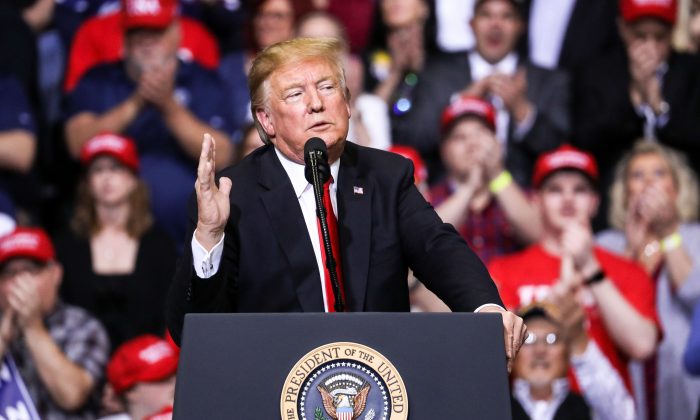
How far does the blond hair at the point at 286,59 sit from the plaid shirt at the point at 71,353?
259cm

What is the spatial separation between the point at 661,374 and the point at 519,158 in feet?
4.65

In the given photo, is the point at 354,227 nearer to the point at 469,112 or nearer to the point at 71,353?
the point at 71,353

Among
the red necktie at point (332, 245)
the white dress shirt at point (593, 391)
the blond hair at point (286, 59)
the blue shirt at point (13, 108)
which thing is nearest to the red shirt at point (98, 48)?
the blue shirt at point (13, 108)

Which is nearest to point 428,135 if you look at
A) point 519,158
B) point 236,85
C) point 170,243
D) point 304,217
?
point 519,158

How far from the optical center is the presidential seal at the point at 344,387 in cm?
237

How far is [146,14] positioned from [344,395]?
417 cm

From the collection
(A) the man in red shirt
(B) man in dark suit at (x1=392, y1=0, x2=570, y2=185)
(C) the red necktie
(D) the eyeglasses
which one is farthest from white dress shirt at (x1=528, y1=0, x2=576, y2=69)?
(C) the red necktie

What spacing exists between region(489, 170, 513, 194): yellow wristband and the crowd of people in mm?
18

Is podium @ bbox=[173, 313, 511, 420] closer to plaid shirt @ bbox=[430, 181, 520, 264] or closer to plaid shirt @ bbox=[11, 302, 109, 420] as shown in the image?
plaid shirt @ bbox=[11, 302, 109, 420]

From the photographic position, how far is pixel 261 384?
2.39m

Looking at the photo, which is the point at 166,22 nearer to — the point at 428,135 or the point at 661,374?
the point at 428,135

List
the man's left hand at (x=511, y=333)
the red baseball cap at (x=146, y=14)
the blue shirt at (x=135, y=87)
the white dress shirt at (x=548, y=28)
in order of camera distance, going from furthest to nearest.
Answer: the white dress shirt at (x=548, y=28), the blue shirt at (x=135, y=87), the red baseball cap at (x=146, y=14), the man's left hand at (x=511, y=333)

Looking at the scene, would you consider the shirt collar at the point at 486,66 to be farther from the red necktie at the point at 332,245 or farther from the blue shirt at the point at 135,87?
the red necktie at the point at 332,245

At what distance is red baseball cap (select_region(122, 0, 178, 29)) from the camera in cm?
622
